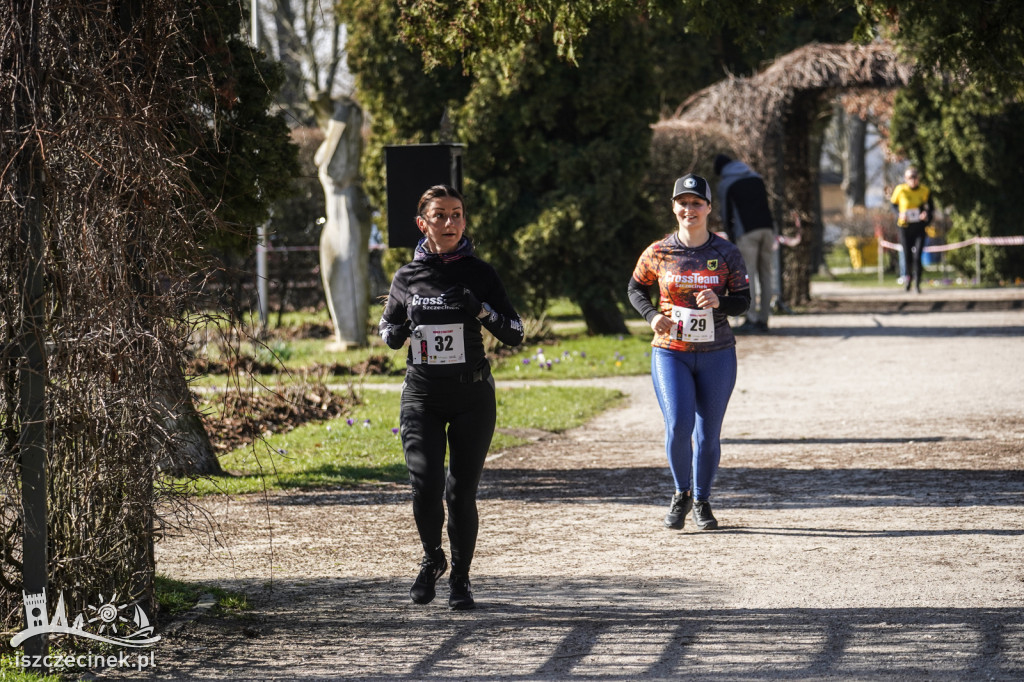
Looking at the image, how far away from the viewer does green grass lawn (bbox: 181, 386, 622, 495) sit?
8820 millimetres

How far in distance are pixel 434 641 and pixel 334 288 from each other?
12.5 meters

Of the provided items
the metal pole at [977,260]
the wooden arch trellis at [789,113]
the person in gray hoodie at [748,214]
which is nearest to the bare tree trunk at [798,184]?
the wooden arch trellis at [789,113]

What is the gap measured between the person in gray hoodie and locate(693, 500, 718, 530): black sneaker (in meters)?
10.2

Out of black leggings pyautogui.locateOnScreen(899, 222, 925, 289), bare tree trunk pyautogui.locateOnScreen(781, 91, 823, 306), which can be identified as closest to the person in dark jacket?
bare tree trunk pyautogui.locateOnScreen(781, 91, 823, 306)

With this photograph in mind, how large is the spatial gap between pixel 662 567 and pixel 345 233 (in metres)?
12.0

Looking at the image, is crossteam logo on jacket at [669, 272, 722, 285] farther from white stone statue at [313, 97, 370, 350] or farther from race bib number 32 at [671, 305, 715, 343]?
white stone statue at [313, 97, 370, 350]

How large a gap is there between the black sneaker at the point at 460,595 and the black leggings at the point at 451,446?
0.04 m

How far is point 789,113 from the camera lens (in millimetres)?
21547

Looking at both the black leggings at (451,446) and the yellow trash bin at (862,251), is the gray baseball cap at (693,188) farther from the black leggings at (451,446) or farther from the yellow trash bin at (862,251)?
the yellow trash bin at (862,251)

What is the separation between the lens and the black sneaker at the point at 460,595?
5727mm

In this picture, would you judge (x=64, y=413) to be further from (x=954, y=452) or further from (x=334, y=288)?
(x=334, y=288)

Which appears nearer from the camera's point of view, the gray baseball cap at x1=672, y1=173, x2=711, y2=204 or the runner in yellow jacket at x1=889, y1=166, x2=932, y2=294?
the gray baseball cap at x1=672, y1=173, x2=711, y2=204

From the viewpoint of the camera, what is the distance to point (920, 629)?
5.16 metres

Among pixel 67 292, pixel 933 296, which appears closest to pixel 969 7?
pixel 67 292
